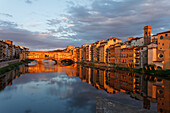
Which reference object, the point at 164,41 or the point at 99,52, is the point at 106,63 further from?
the point at 164,41

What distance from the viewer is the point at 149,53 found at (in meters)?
37.8

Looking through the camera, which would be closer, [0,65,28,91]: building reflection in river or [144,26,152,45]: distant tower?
[0,65,28,91]: building reflection in river

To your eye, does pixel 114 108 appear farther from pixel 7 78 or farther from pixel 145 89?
pixel 7 78

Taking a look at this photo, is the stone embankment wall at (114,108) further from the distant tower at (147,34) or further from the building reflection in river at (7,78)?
the distant tower at (147,34)

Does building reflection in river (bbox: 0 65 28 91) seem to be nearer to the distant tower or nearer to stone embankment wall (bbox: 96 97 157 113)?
stone embankment wall (bbox: 96 97 157 113)

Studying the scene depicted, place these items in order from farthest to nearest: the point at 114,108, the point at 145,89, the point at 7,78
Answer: the point at 7,78
the point at 145,89
the point at 114,108

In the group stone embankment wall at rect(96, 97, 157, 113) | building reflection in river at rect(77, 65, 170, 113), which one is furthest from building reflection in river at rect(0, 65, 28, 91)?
stone embankment wall at rect(96, 97, 157, 113)

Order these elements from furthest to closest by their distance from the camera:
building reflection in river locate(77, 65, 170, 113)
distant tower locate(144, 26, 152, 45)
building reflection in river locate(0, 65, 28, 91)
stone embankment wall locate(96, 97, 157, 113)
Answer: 1. distant tower locate(144, 26, 152, 45)
2. building reflection in river locate(0, 65, 28, 91)
3. building reflection in river locate(77, 65, 170, 113)
4. stone embankment wall locate(96, 97, 157, 113)

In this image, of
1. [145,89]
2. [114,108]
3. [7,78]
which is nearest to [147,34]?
[145,89]

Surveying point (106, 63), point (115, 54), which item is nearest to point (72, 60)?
point (106, 63)

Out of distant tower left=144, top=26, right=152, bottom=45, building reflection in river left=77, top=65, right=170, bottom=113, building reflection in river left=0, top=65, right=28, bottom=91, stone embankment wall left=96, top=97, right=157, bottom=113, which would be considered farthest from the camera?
distant tower left=144, top=26, right=152, bottom=45

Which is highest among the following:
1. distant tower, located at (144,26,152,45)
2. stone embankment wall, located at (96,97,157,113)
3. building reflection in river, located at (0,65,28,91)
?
distant tower, located at (144,26,152,45)

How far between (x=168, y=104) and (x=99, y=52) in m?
53.1

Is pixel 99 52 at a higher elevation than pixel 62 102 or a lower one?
higher
